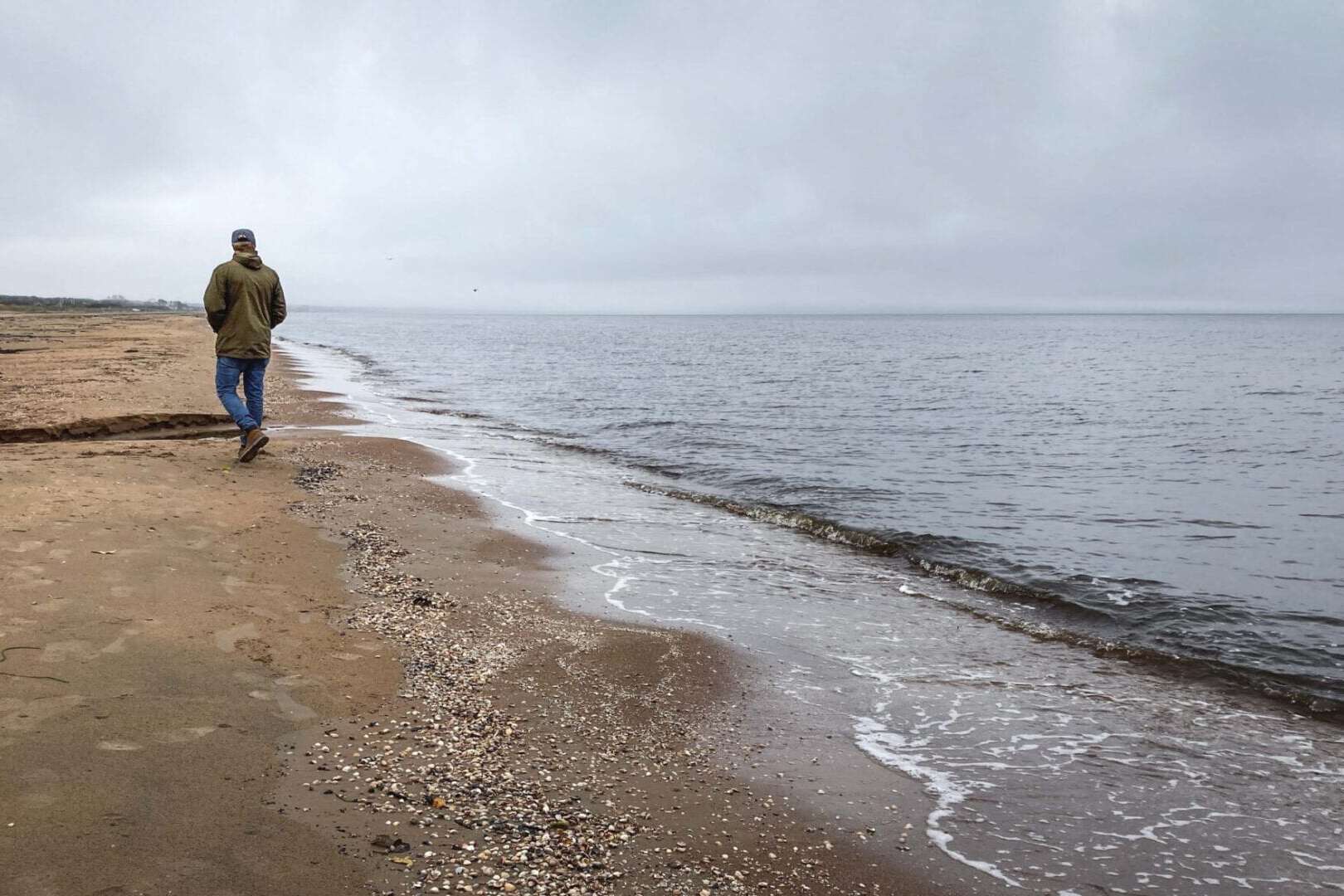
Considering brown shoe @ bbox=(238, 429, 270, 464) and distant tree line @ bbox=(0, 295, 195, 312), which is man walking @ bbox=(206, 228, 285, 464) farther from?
distant tree line @ bbox=(0, 295, 195, 312)

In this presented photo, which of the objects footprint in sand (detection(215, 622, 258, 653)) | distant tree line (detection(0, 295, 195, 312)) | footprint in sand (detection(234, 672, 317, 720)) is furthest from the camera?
distant tree line (detection(0, 295, 195, 312))

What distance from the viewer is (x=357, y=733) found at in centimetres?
450

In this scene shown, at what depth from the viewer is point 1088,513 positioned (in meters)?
13.2

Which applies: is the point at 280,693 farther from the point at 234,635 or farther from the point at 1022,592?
the point at 1022,592

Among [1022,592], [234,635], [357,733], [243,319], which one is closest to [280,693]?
[357,733]

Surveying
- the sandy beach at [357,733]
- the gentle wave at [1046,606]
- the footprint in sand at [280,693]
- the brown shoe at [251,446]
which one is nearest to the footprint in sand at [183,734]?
the sandy beach at [357,733]

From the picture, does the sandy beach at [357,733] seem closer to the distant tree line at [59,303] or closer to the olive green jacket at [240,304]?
the olive green jacket at [240,304]

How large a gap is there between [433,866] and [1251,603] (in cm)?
911

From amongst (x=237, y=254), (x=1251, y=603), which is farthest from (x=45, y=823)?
(x=1251, y=603)

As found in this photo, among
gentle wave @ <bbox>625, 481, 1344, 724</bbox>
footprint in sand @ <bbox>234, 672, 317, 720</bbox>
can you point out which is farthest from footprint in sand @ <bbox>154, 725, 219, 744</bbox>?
gentle wave @ <bbox>625, 481, 1344, 724</bbox>

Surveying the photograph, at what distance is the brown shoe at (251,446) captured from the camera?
36.9ft

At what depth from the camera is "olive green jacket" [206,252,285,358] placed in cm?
1049

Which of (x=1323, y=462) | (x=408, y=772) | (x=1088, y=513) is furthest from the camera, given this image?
(x=1323, y=462)

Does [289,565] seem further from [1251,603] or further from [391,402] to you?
[391,402]
